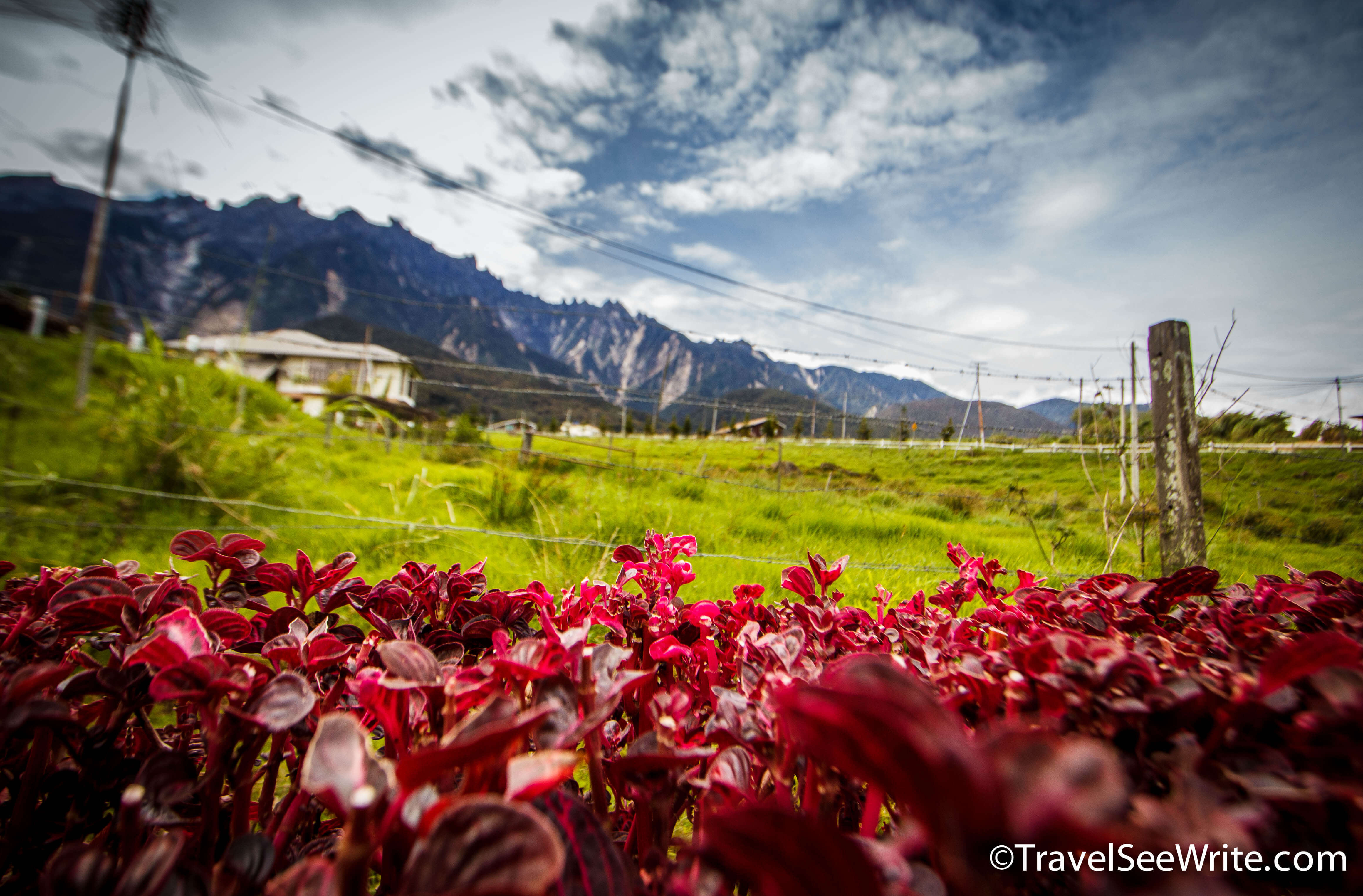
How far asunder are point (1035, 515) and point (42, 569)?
8649mm

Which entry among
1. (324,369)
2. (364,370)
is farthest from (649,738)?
(324,369)

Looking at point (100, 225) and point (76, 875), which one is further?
point (100, 225)

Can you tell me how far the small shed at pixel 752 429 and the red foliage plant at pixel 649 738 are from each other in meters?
38.3

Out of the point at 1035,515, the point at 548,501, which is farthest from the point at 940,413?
the point at 548,501

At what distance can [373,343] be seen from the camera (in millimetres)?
98000

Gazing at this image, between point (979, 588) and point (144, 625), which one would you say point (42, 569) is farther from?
point (979, 588)

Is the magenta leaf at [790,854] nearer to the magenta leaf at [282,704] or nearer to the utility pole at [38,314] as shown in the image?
the magenta leaf at [282,704]

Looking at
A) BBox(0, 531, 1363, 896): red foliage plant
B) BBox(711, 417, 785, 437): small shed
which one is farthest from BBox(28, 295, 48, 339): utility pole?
BBox(711, 417, 785, 437): small shed

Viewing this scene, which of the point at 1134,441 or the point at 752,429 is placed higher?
the point at 752,429

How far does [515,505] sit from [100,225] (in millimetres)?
12664

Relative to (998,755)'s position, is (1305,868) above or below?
below

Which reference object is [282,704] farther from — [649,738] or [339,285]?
[339,285]

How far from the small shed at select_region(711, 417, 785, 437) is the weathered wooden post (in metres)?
36.2

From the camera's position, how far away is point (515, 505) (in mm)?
4219
